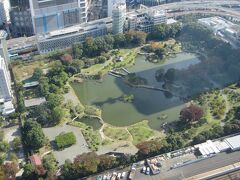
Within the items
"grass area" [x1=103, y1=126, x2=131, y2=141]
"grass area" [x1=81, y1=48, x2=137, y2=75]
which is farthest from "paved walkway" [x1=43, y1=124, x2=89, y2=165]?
"grass area" [x1=81, y1=48, x2=137, y2=75]

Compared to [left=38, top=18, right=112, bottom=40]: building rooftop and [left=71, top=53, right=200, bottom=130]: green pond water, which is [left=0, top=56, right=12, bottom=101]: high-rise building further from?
[left=38, top=18, right=112, bottom=40]: building rooftop

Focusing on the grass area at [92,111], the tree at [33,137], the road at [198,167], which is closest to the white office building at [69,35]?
the grass area at [92,111]

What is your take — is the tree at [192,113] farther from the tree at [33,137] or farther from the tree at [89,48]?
the tree at [89,48]

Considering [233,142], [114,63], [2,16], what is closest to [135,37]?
[114,63]

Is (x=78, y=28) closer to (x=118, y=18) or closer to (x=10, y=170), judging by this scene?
(x=118, y=18)

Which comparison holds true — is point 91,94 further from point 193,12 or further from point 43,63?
point 193,12

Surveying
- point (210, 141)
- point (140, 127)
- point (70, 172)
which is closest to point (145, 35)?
point (140, 127)
